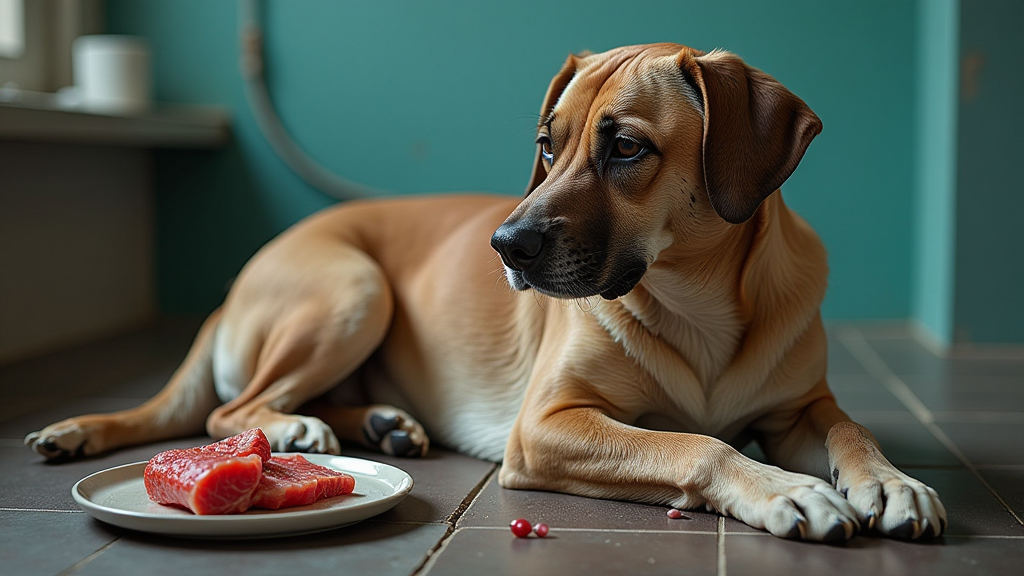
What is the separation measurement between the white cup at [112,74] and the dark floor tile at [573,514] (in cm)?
317

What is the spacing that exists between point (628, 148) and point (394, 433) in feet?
3.21

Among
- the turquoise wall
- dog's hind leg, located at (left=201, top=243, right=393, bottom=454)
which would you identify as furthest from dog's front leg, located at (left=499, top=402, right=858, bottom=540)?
the turquoise wall

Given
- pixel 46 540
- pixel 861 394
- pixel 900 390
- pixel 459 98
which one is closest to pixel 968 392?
pixel 900 390

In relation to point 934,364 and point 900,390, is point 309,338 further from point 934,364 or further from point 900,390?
point 934,364

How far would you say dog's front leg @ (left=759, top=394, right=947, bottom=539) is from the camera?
1807 mm

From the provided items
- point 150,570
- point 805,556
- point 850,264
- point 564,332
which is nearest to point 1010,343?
point 850,264

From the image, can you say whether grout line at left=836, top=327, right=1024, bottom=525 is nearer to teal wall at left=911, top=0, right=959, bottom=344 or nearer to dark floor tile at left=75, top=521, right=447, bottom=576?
teal wall at left=911, top=0, right=959, bottom=344

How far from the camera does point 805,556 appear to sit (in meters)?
1.73

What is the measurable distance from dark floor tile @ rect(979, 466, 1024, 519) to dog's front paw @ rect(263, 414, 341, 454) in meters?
1.44

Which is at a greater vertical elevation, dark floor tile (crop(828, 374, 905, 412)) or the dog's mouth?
the dog's mouth

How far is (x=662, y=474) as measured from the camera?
199 centimetres

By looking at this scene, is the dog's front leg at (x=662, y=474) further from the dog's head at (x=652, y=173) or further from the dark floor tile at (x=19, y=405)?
the dark floor tile at (x=19, y=405)

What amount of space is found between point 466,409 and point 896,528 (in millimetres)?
1173

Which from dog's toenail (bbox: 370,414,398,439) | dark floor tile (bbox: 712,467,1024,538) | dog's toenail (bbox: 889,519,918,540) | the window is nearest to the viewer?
dog's toenail (bbox: 889,519,918,540)
